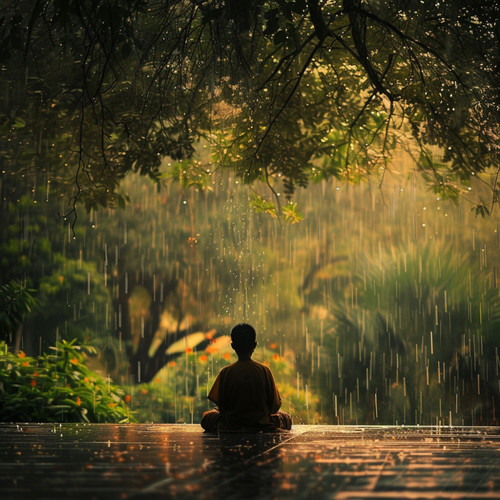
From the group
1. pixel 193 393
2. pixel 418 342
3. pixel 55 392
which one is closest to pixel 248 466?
pixel 55 392

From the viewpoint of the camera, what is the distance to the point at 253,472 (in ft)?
11.1

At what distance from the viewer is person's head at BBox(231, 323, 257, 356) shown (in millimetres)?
5902

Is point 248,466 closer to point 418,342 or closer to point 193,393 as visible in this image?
point 418,342

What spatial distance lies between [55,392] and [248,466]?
575cm

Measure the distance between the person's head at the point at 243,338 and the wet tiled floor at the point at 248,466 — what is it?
58cm

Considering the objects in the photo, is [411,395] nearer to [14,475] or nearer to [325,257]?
[325,257]

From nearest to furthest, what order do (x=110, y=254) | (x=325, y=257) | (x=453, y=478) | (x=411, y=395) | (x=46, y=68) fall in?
(x=453, y=478), (x=46, y=68), (x=411, y=395), (x=110, y=254), (x=325, y=257)

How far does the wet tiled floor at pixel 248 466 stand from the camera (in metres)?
2.83

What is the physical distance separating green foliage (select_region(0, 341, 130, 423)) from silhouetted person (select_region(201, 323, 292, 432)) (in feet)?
10.7

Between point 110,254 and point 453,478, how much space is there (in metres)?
13.1

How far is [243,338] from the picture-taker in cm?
593

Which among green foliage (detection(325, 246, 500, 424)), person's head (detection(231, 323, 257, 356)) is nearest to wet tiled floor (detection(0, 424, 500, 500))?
person's head (detection(231, 323, 257, 356))

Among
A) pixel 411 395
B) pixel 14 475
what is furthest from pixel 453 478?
pixel 411 395

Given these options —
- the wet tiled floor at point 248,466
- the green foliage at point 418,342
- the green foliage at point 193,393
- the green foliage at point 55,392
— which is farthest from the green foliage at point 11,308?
the green foliage at point 418,342
